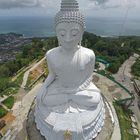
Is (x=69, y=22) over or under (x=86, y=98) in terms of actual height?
over

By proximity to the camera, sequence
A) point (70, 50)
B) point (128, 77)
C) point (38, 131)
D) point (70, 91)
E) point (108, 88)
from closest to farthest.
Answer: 1. point (70, 50)
2. point (70, 91)
3. point (38, 131)
4. point (108, 88)
5. point (128, 77)

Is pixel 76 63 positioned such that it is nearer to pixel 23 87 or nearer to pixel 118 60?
pixel 23 87

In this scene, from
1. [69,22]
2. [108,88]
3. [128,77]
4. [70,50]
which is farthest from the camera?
[128,77]

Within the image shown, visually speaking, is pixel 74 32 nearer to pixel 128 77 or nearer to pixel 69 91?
pixel 69 91

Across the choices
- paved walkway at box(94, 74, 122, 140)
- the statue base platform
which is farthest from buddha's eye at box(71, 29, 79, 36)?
paved walkway at box(94, 74, 122, 140)

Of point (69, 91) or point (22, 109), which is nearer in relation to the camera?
point (69, 91)

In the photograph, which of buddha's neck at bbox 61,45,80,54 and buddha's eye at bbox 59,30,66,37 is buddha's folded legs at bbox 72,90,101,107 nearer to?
buddha's neck at bbox 61,45,80,54

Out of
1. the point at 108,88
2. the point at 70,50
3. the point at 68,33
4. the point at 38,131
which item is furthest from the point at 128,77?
the point at 68,33

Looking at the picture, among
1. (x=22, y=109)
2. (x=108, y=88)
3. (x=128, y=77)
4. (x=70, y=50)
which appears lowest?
(x=128, y=77)
